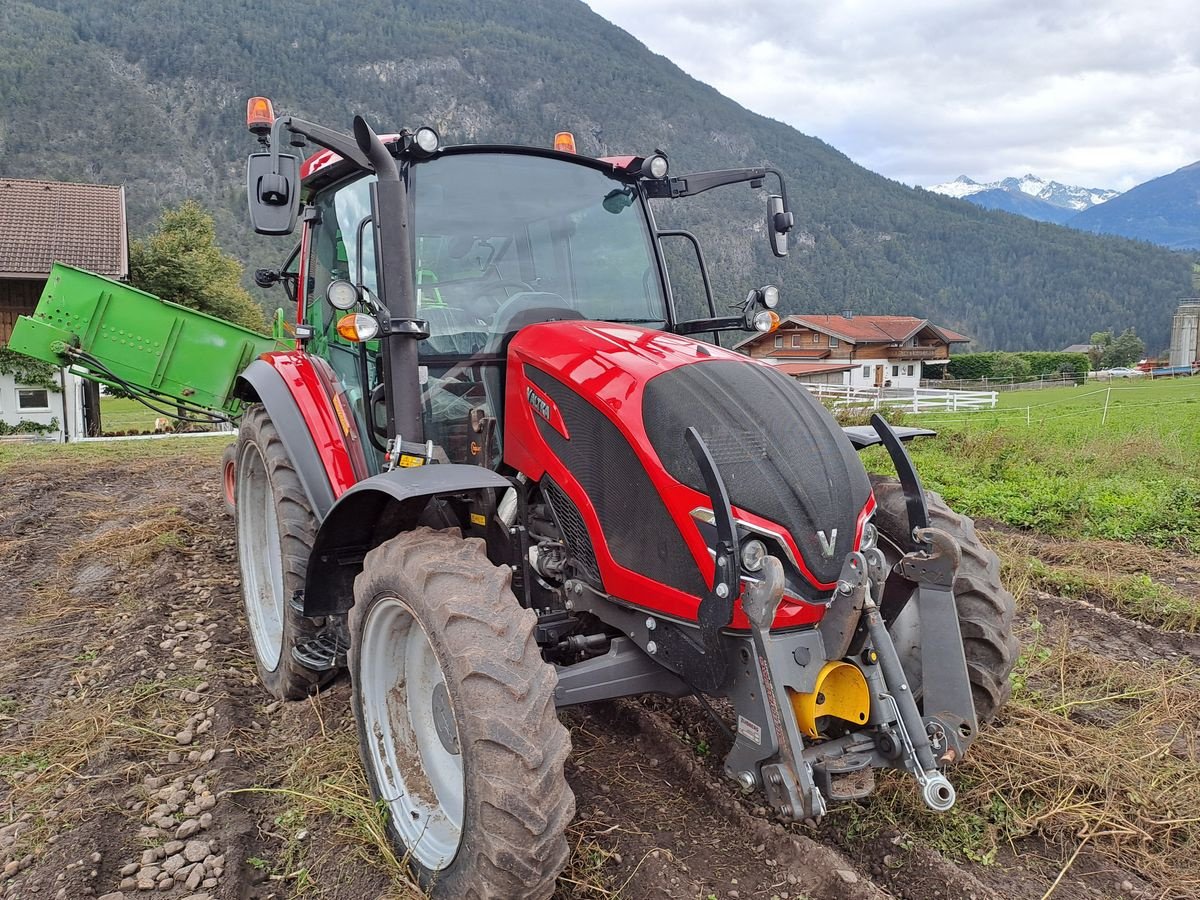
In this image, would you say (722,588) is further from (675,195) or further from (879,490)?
(675,195)

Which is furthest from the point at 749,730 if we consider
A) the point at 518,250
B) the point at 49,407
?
the point at 49,407

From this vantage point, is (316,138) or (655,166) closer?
(316,138)

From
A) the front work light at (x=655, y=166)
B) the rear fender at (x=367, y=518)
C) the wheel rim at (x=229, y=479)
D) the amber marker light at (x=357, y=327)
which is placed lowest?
the wheel rim at (x=229, y=479)

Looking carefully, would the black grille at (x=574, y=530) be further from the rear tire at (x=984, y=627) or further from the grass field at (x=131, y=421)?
the grass field at (x=131, y=421)

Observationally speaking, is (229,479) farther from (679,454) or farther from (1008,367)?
(1008,367)

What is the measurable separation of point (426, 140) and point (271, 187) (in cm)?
58

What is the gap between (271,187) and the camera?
9.67 ft

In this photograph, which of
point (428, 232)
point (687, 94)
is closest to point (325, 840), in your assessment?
point (428, 232)

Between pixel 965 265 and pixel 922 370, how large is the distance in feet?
299

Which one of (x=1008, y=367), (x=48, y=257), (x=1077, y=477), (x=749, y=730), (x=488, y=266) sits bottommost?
(x=1008, y=367)

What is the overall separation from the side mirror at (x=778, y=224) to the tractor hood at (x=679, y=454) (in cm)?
114

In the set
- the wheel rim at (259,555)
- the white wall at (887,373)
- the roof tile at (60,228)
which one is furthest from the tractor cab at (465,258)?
the white wall at (887,373)

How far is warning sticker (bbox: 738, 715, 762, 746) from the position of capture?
2.32m

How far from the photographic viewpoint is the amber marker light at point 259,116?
3.23 metres
